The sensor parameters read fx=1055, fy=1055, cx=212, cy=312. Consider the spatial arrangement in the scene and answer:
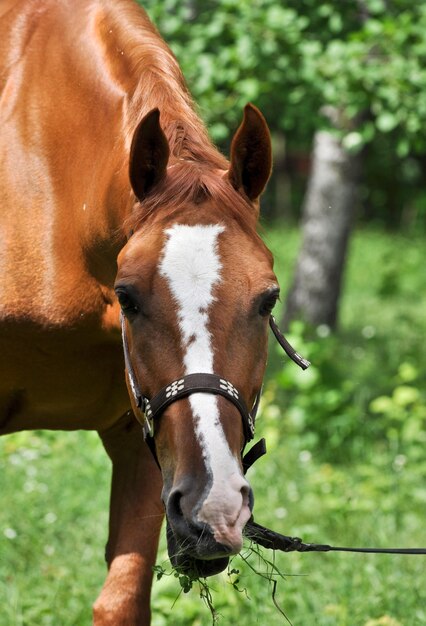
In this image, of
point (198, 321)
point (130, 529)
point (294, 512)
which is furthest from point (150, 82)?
point (294, 512)

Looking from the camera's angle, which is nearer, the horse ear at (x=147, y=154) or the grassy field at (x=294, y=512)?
the horse ear at (x=147, y=154)

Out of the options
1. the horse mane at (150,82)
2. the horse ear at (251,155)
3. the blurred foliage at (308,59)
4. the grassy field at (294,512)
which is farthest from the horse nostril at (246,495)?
the blurred foliage at (308,59)

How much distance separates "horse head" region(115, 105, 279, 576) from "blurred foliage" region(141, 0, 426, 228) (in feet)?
11.0

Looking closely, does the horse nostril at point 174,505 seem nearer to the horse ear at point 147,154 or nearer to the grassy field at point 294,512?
the grassy field at point 294,512

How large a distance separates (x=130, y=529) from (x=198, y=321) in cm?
120

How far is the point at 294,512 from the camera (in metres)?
5.01

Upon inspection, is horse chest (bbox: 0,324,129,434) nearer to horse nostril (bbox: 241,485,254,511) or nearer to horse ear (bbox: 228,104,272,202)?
horse ear (bbox: 228,104,272,202)

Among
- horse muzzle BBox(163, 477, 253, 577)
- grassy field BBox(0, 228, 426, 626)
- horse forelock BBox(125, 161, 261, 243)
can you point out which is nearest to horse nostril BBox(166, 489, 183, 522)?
horse muzzle BBox(163, 477, 253, 577)

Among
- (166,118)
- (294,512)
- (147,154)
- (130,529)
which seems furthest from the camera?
(294,512)

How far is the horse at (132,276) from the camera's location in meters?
2.38

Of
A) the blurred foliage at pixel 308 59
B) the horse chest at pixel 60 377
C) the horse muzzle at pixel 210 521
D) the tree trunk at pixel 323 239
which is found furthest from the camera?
the tree trunk at pixel 323 239

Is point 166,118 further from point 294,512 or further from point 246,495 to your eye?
point 294,512

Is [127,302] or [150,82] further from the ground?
[150,82]

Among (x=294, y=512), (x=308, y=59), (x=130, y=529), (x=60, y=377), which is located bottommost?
(x=294, y=512)
